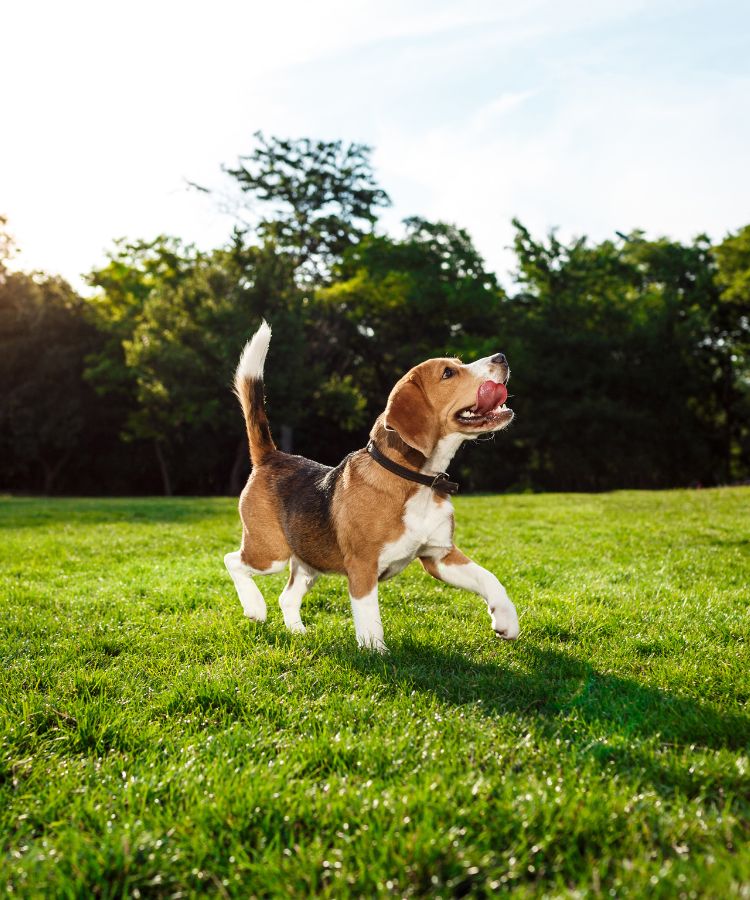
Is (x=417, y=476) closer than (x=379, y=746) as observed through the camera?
No

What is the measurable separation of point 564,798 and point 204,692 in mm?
1976

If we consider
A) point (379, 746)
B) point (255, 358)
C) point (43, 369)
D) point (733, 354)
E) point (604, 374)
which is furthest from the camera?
point (733, 354)

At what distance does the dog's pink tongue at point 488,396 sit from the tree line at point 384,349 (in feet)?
88.5

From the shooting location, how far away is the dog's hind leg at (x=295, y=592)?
5440 mm

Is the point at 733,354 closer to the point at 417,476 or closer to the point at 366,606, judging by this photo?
the point at 417,476

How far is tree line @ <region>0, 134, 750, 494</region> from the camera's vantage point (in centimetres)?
3459

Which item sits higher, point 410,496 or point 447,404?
point 447,404

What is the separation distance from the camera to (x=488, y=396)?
4.80 metres

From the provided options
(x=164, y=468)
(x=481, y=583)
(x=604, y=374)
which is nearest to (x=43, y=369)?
(x=164, y=468)

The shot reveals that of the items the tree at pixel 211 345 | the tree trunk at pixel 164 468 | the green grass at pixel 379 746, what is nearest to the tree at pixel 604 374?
the tree at pixel 211 345

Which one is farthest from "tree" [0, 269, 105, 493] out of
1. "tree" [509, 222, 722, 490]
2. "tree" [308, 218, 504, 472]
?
"tree" [509, 222, 722, 490]

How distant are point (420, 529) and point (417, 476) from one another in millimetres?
335

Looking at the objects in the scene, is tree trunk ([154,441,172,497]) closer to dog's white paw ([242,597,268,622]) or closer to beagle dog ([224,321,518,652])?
dog's white paw ([242,597,268,622])

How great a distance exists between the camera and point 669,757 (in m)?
2.96
